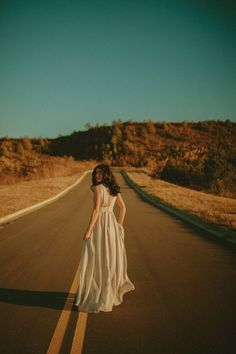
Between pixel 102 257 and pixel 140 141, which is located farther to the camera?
pixel 140 141


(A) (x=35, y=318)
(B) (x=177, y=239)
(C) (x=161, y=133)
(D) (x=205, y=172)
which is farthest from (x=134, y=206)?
(C) (x=161, y=133)

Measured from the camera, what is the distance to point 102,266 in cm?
552

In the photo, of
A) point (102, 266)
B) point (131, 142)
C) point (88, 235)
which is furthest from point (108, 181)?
point (131, 142)

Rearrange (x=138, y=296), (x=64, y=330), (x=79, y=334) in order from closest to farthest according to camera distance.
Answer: (x=79, y=334), (x=64, y=330), (x=138, y=296)

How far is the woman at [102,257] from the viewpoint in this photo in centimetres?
541

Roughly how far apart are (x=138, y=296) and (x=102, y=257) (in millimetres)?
1054

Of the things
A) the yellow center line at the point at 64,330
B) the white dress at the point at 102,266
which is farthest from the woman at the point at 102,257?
the yellow center line at the point at 64,330

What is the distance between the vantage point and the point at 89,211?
17344mm

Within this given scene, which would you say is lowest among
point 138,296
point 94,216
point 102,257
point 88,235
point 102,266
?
point 138,296

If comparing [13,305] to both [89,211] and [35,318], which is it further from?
[89,211]

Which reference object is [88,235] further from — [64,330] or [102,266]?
[64,330]

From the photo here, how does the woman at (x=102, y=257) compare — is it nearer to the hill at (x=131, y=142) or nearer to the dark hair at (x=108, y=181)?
the dark hair at (x=108, y=181)

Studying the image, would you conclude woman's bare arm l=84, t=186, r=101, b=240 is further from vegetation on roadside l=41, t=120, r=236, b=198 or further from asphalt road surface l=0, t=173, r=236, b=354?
vegetation on roadside l=41, t=120, r=236, b=198

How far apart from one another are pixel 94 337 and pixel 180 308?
148 centimetres
